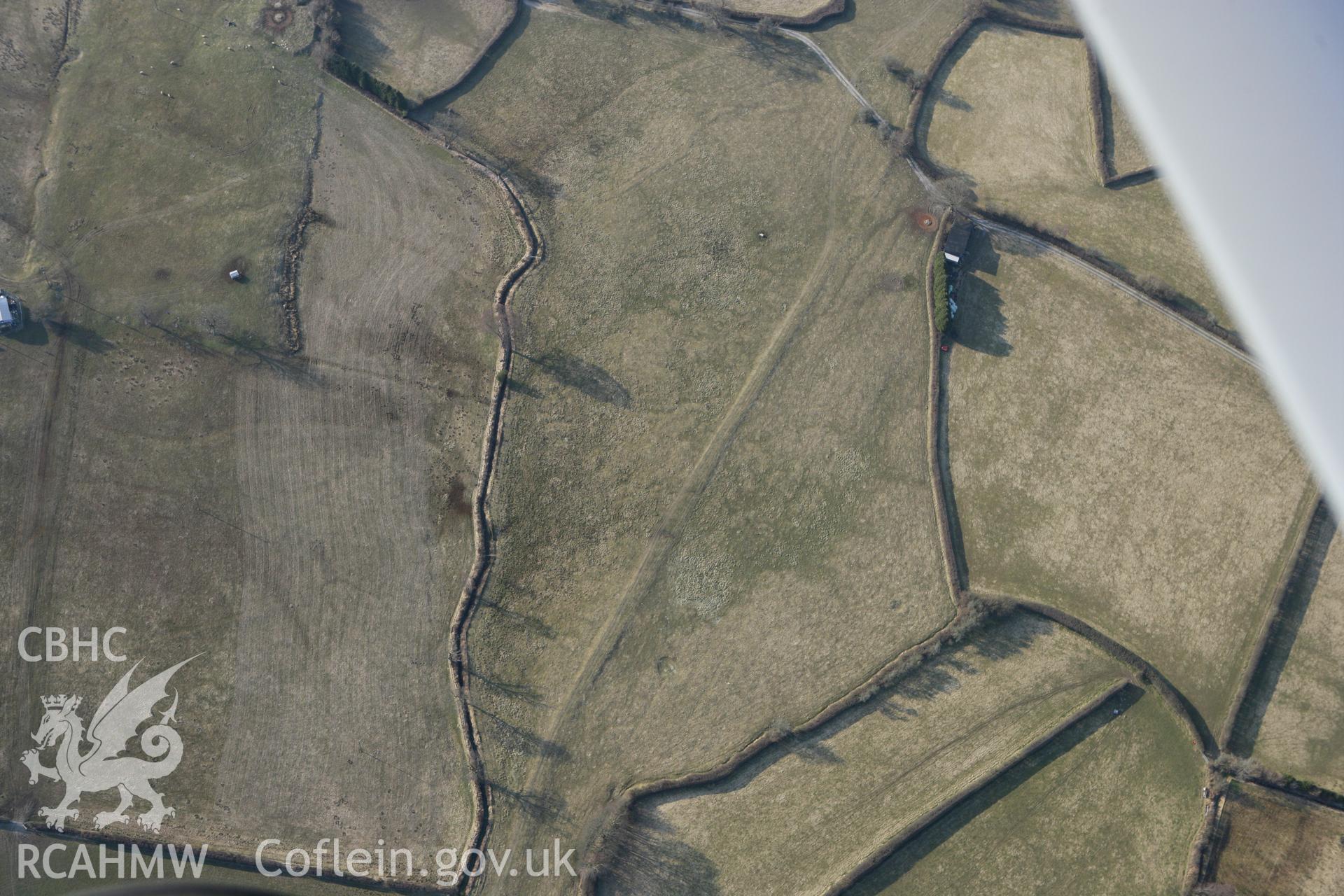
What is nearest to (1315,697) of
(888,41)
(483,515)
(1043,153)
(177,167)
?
(1043,153)

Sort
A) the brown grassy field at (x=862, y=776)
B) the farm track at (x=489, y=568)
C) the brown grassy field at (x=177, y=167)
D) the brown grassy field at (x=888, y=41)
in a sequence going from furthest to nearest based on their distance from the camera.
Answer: the brown grassy field at (x=888, y=41)
the brown grassy field at (x=177, y=167)
the farm track at (x=489, y=568)
the brown grassy field at (x=862, y=776)

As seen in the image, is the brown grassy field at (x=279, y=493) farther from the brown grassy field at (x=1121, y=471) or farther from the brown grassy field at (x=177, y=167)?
the brown grassy field at (x=1121, y=471)

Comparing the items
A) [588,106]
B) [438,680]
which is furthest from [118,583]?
[588,106]

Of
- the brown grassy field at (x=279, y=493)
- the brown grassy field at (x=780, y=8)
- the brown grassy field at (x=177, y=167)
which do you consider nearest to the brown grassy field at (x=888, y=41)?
the brown grassy field at (x=780, y=8)

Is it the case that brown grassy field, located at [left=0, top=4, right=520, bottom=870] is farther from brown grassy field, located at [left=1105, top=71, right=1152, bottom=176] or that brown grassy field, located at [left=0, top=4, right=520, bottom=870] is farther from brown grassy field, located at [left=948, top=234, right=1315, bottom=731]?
brown grassy field, located at [left=1105, top=71, right=1152, bottom=176]

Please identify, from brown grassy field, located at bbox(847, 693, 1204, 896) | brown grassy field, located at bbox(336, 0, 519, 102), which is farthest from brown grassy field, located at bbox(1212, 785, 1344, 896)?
brown grassy field, located at bbox(336, 0, 519, 102)

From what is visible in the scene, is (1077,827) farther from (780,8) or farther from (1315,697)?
(780,8)

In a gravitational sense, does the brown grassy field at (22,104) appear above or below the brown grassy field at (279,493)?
above

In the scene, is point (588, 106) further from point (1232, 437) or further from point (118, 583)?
point (1232, 437)
